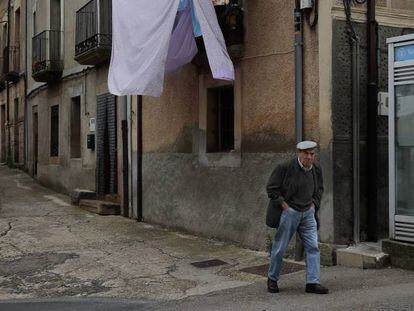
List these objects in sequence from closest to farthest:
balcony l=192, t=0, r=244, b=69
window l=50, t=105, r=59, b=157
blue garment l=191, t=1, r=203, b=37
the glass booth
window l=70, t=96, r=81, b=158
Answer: the glass booth → blue garment l=191, t=1, r=203, b=37 → balcony l=192, t=0, r=244, b=69 → window l=70, t=96, r=81, b=158 → window l=50, t=105, r=59, b=157

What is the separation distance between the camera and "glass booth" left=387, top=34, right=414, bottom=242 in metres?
7.26

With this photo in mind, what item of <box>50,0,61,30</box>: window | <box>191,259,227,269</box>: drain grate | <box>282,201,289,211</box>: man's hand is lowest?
<box>191,259,227,269</box>: drain grate

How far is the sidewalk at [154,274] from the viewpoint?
6105mm

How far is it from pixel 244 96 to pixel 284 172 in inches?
126

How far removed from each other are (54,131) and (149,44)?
965cm

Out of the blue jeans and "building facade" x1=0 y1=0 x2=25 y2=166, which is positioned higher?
"building facade" x1=0 y1=0 x2=25 y2=166

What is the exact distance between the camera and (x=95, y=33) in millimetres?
13375

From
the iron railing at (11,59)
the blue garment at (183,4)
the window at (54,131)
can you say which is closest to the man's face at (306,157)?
the blue garment at (183,4)

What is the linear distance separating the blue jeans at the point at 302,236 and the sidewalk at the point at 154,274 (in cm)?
25

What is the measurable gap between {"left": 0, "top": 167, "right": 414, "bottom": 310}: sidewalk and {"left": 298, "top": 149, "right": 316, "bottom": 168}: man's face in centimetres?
136

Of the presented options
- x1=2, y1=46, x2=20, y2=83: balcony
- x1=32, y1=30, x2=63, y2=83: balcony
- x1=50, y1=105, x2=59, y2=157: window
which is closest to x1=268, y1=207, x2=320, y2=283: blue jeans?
x1=32, y1=30, x2=63, y2=83: balcony

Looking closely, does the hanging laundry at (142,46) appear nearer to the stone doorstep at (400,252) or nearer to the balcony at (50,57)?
the stone doorstep at (400,252)

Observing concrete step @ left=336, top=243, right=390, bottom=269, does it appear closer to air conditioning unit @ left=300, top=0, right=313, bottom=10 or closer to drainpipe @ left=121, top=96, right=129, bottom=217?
air conditioning unit @ left=300, top=0, right=313, bottom=10

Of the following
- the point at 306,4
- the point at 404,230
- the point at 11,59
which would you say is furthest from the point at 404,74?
the point at 11,59
